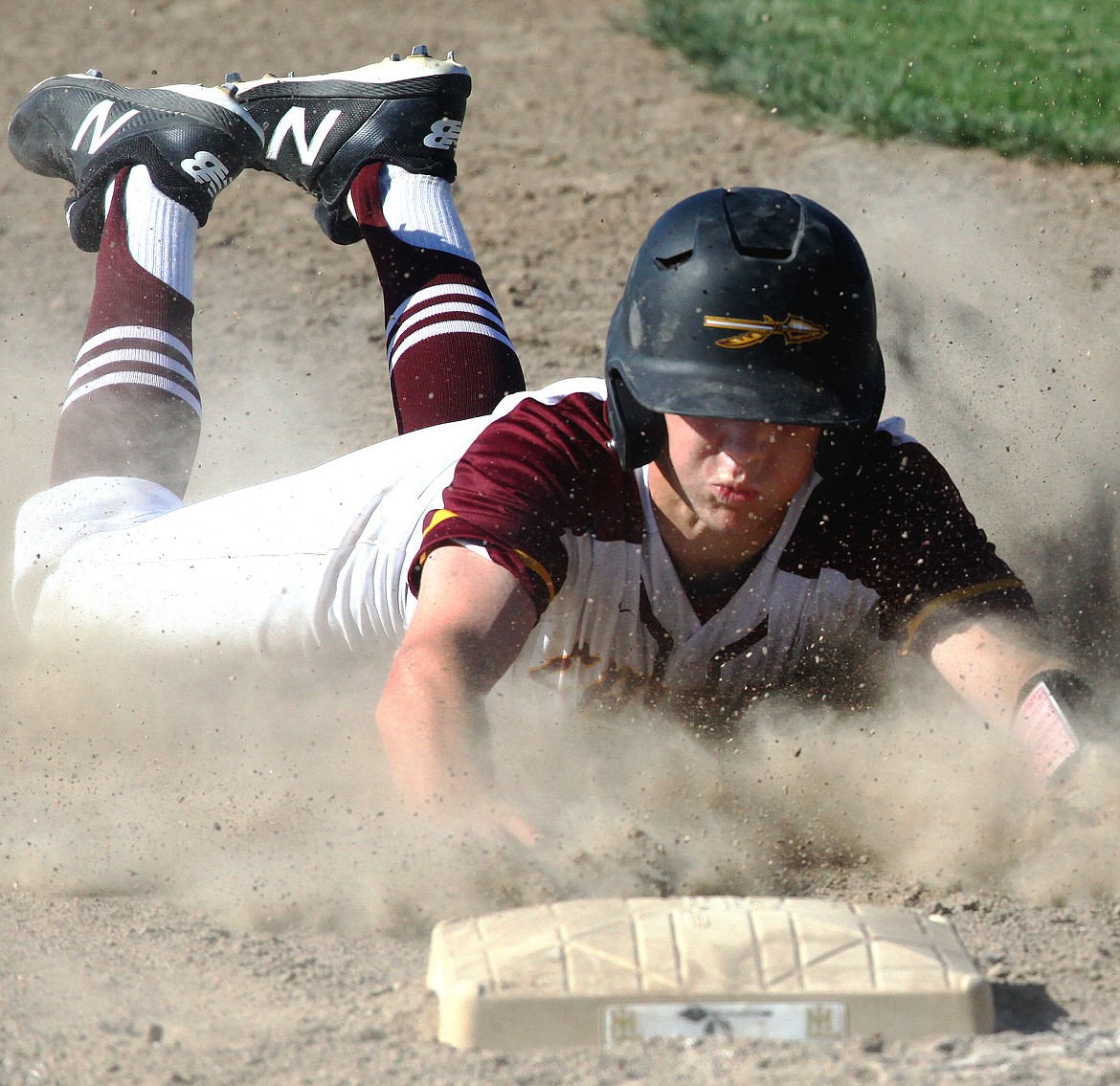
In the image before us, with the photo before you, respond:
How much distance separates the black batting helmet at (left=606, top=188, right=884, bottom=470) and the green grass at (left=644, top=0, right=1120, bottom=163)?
14.5 ft

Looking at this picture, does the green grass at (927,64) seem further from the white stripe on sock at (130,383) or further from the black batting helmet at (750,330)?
the black batting helmet at (750,330)

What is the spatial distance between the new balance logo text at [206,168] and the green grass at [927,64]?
12.3 feet

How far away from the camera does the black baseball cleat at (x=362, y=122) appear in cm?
376

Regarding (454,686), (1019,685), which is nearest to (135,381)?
(454,686)

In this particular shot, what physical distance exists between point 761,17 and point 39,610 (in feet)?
18.9

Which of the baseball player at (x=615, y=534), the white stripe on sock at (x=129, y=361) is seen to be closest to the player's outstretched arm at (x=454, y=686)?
the baseball player at (x=615, y=534)

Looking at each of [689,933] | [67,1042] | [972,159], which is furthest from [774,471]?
[972,159]

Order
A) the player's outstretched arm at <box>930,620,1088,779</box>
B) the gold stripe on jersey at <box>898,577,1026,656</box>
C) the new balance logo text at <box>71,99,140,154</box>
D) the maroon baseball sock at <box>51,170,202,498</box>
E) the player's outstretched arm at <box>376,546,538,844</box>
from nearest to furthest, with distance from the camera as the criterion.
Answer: the player's outstretched arm at <box>376,546,538,844</box> → the player's outstretched arm at <box>930,620,1088,779</box> → the gold stripe on jersey at <box>898,577,1026,656</box> → the maroon baseball sock at <box>51,170,202,498</box> → the new balance logo text at <box>71,99,140,154</box>

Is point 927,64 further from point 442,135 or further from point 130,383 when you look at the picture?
point 130,383

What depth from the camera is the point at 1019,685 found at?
2305 mm

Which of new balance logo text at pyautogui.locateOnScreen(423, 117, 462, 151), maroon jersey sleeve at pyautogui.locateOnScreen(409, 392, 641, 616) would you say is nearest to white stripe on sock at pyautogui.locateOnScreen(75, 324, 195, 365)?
new balance logo text at pyautogui.locateOnScreen(423, 117, 462, 151)

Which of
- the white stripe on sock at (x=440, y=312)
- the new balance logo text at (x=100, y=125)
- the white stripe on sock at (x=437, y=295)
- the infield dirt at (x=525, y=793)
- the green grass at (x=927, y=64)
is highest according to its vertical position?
the green grass at (x=927, y=64)

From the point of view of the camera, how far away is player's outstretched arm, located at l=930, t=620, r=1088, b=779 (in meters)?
2.23

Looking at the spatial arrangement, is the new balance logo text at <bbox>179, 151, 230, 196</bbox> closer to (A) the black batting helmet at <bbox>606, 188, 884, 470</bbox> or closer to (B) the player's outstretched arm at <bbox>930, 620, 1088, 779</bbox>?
(A) the black batting helmet at <bbox>606, 188, 884, 470</bbox>
